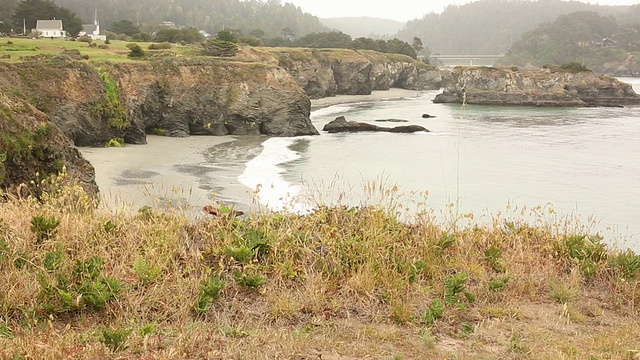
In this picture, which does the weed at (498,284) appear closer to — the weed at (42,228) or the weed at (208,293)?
the weed at (208,293)

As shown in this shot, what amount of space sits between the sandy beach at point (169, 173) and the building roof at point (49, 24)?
156 ft

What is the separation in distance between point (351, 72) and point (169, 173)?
245 feet

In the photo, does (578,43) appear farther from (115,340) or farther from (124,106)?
(115,340)

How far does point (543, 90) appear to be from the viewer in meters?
80.8

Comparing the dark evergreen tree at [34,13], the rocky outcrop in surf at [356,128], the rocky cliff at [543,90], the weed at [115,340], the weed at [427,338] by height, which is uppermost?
the dark evergreen tree at [34,13]

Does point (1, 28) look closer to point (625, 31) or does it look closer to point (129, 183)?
point (129, 183)

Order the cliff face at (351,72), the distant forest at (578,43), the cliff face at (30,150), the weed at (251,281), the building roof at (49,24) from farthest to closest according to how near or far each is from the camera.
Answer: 1. the distant forest at (578,43)
2. the cliff face at (351,72)
3. the building roof at (49,24)
4. the cliff face at (30,150)
5. the weed at (251,281)

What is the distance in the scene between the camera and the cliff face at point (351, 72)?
7744cm

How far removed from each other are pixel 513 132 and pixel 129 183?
3625 centimetres

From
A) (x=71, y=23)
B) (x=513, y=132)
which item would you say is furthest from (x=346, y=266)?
(x=71, y=23)

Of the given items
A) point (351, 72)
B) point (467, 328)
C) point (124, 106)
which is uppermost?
point (351, 72)

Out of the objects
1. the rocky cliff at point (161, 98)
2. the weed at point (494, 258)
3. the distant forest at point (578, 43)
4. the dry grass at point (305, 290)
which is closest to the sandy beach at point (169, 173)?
the rocky cliff at point (161, 98)

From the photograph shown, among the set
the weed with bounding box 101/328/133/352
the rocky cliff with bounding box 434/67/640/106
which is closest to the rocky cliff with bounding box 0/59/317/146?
the weed with bounding box 101/328/133/352

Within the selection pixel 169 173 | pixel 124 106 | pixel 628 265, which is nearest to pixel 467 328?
pixel 628 265
